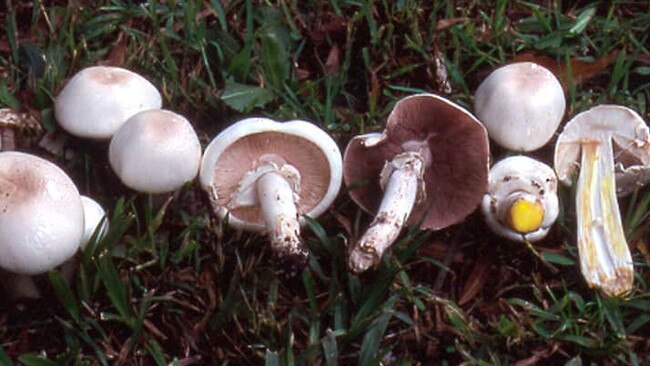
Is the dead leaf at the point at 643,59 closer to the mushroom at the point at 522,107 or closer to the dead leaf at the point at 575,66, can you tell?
the dead leaf at the point at 575,66

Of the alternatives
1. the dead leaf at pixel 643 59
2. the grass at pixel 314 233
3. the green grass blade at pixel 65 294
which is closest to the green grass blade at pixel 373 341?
the grass at pixel 314 233

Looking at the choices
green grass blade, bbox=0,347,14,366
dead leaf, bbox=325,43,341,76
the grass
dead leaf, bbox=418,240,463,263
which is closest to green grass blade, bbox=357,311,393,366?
the grass

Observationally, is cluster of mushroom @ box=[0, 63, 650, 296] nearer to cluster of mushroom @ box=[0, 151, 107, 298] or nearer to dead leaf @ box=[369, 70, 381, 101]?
cluster of mushroom @ box=[0, 151, 107, 298]

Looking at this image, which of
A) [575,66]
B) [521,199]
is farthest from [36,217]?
[575,66]

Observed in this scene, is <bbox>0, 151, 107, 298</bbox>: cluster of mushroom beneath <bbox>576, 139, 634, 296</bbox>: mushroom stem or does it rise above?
above

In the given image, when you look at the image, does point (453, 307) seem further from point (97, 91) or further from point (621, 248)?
point (97, 91)

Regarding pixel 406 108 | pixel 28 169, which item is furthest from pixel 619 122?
pixel 28 169
